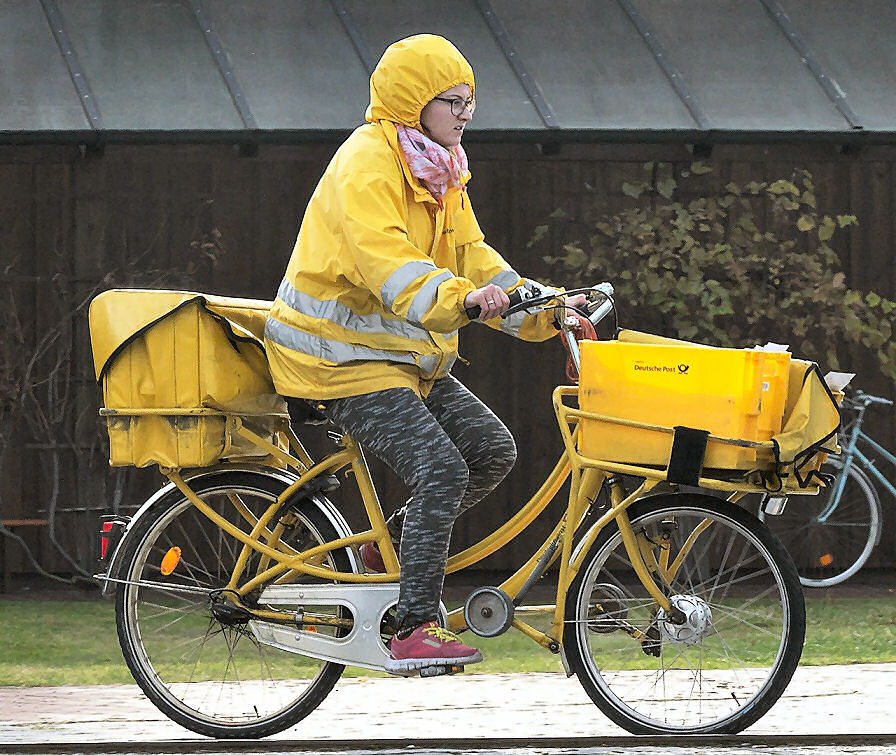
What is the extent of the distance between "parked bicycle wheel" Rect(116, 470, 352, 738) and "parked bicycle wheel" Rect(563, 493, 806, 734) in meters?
0.88

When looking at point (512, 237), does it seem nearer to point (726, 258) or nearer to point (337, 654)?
point (726, 258)

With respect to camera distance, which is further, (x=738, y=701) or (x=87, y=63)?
(x=87, y=63)

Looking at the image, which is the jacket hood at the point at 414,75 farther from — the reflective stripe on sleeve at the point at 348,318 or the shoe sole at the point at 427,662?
the shoe sole at the point at 427,662

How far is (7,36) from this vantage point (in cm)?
979

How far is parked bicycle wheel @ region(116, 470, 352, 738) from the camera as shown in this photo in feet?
18.2

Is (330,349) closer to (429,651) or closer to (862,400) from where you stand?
(429,651)

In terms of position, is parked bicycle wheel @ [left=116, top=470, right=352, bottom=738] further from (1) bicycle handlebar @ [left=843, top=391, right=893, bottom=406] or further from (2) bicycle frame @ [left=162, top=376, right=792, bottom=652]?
(1) bicycle handlebar @ [left=843, top=391, right=893, bottom=406]

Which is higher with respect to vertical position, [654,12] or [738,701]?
[654,12]

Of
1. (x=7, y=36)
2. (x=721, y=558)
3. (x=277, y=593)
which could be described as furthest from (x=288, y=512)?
(x=7, y=36)

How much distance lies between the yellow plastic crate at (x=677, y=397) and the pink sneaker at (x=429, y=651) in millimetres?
713

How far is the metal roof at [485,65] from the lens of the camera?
9422 millimetres

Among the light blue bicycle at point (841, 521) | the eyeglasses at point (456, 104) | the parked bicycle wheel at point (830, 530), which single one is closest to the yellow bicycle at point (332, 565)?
the eyeglasses at point (456, 104)

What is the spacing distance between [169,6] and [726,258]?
3647 mm

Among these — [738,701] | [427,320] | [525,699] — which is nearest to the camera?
[427,320]
